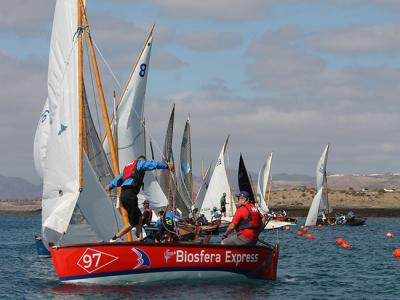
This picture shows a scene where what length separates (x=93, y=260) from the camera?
95.7ft

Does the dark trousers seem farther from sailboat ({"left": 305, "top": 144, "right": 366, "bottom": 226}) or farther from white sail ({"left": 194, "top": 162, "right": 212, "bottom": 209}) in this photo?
sailboat ({"left": 305, "top": 144, "right": 366, "bottom": 226})

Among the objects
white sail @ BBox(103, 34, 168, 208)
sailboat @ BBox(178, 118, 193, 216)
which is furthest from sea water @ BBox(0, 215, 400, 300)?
sailboat @ BBox(178, 118, 193, 216)

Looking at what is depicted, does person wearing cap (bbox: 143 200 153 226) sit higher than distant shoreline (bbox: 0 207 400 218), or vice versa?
person wearing cap (bbox: 143 200 153 226)

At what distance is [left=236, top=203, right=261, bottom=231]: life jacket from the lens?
3042 cm

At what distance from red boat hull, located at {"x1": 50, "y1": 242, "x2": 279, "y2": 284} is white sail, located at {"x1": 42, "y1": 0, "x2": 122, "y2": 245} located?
3.72 ft

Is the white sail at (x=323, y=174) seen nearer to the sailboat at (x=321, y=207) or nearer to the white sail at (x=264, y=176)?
the sailboat at (x=321, y=207)

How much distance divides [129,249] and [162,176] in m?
35.6

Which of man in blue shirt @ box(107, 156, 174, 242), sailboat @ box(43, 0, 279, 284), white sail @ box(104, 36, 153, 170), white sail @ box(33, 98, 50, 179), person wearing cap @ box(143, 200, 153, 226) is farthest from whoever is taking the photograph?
white sail @ box(104, 36, 153, 170)

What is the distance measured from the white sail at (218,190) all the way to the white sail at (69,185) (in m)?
44.7

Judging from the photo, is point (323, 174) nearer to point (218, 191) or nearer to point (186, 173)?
point (218, 191)

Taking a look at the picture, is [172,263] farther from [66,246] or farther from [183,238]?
[183,238]

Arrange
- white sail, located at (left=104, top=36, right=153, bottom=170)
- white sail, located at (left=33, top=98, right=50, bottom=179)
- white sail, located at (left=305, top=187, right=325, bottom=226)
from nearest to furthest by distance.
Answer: white sail, located at (left=33, top=98, right=50, bottom=179)
white sail, located at (left=104, top=36, right=153, bottom=170)
white sail, located at (left=305, top=187, right=325, bottom=226)

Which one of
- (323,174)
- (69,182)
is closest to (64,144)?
(69,182)

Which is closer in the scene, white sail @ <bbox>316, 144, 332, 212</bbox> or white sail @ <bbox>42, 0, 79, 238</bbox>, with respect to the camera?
white sail @ <bbox>42, 0, 79, 238</bbox>
